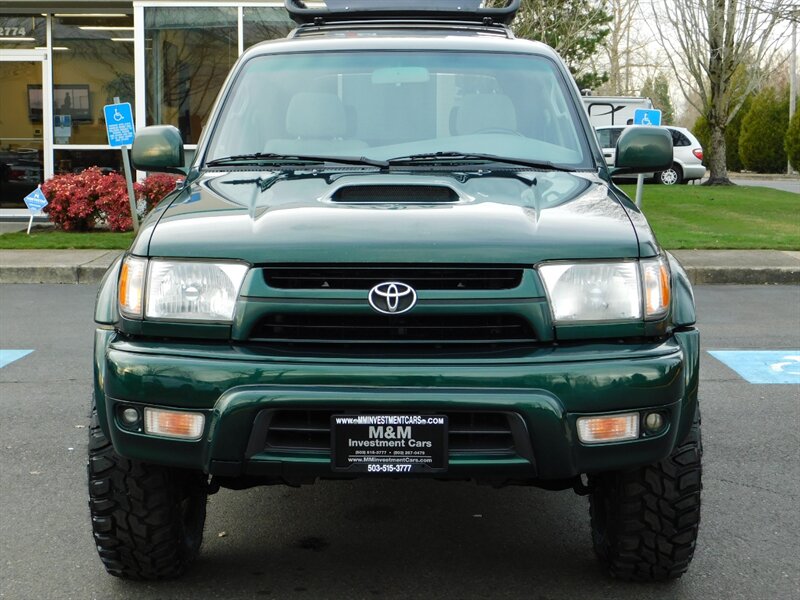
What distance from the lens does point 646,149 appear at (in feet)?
15.4

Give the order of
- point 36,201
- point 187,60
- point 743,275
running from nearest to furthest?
point 743,275
point 36,201
point 187,60

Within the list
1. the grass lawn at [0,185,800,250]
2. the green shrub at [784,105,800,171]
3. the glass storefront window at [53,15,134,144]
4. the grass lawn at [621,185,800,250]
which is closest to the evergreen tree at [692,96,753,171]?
the green shrub at [784,105,800,171]

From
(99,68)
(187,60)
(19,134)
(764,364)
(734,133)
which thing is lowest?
(734,133)

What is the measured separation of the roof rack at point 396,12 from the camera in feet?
19.1

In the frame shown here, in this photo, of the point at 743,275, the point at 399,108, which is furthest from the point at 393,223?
the point at 743,275

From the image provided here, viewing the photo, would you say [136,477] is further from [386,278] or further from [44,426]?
[44,426]

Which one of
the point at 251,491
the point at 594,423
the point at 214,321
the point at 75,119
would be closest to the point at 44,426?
the point at 251,491

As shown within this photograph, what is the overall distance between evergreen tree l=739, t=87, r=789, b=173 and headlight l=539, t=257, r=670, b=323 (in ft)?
166

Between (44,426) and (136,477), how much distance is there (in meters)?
2.74

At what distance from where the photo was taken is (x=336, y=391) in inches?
130

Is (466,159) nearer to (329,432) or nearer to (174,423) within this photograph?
(329,432)

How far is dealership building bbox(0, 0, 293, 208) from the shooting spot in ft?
58.7

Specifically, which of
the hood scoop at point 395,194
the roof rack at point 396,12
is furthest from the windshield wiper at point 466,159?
the roof rack at point 396,12

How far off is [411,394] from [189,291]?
0.73 m
